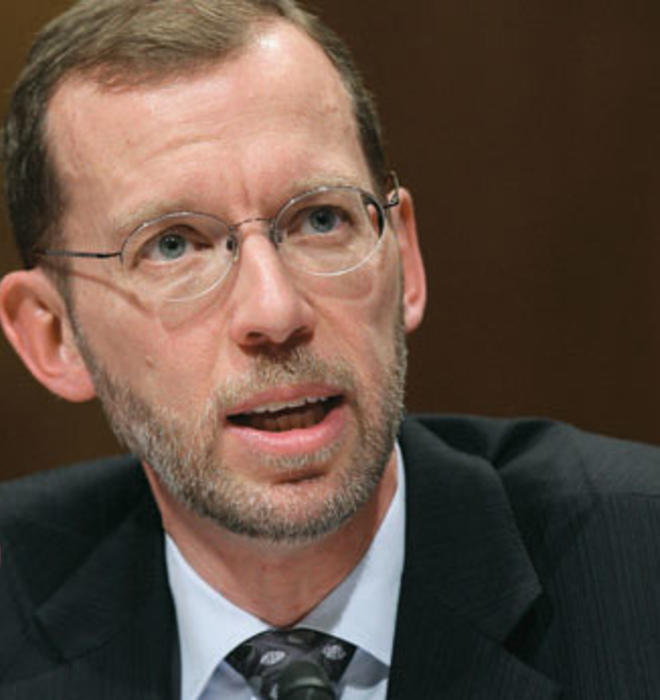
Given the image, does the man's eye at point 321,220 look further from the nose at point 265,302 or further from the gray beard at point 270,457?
the gray beard at point 270,457

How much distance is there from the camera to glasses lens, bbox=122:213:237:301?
5.41ft

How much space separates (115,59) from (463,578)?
853 millimetres

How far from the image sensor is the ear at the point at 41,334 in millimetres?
1913

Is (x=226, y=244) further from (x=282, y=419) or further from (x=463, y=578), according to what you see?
(x=463, y=578)

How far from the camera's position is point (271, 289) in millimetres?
1583

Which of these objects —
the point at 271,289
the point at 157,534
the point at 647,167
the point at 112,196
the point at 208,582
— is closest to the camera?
the point at 271,289

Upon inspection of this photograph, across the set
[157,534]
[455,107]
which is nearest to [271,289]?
[157,534]

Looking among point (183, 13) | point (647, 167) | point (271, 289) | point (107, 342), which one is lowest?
point (647, 167)

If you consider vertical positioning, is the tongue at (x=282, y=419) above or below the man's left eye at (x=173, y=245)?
below

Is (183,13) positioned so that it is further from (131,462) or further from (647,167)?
(647,167)

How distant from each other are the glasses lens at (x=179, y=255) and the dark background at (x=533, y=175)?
90 cm

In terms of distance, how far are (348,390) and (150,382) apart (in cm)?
27

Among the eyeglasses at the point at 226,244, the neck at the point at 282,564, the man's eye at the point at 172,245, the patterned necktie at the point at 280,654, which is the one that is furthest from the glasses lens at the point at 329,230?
the patterned necktie at the point at 280,654

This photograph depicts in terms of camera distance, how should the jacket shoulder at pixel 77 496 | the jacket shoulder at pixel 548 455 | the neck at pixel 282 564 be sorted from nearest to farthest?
the neck at pixel 282 564 < the jacket shoulder at pixel 548 455 < the jacket shoulder at pixel 77 496
